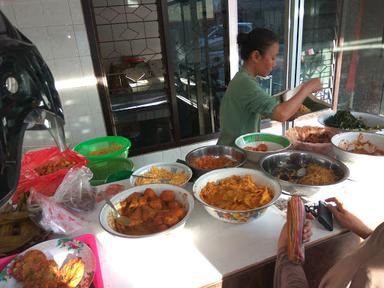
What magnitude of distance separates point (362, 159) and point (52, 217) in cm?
129

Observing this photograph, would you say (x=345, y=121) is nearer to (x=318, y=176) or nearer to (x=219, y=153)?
(x=318, y=176)

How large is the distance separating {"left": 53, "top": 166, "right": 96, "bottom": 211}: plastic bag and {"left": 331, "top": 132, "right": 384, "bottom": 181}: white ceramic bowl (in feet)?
3.74

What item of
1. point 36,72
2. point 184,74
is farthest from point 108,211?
point 184,74

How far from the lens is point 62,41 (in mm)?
2334

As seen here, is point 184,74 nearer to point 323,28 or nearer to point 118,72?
point 118,72

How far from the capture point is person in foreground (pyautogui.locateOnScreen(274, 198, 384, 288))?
60 cm

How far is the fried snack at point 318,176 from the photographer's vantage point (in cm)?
120

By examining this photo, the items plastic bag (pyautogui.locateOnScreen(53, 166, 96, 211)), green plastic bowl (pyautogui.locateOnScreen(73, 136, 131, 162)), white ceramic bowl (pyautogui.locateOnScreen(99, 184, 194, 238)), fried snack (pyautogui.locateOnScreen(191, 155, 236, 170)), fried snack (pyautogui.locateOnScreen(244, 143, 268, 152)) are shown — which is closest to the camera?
white ceramic bowl (pyautogui.locateOnScreen(99, 184, 194, 238))

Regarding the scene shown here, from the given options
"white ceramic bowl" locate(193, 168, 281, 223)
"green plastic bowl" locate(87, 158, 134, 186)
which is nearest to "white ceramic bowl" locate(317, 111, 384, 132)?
"white ceramic bowl" locate(193, 168, 281, 223)

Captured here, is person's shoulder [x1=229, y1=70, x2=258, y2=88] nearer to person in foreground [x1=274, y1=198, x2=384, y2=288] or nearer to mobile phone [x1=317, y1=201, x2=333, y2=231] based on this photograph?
mobile phone [x1=317, y1=201, x2=333, y2=231]

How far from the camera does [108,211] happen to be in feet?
3.53

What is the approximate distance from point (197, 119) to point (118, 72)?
980 mm

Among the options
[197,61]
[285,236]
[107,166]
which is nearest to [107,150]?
[107,166]

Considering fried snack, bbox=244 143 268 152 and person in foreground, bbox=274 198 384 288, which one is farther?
fried snack, bbox=244 143 268 152
